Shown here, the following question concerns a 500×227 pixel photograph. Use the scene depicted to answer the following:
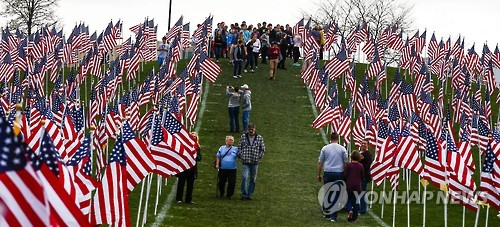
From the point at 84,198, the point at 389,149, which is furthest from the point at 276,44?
the point at 84,198

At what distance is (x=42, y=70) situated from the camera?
4500 cm

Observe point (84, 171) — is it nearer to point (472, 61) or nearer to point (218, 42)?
point (218, 42)

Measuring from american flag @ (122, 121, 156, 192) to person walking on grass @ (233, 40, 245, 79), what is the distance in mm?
30883

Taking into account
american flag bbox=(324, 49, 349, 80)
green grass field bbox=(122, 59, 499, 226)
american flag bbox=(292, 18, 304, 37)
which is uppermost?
american flag bbox=(292, 18, 304, 37)

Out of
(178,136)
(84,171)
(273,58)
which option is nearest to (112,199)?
(84,171)

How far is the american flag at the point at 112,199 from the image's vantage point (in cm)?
1565

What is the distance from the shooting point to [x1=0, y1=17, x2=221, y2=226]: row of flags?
31.5 ft

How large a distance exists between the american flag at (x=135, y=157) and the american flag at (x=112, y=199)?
2.58 meters

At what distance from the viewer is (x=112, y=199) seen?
51.6ft

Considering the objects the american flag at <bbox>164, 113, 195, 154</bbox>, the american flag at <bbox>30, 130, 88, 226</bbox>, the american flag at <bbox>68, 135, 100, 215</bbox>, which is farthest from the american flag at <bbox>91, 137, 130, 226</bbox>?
the american flag at <bbox>164, 113, 195, 154</bbox>

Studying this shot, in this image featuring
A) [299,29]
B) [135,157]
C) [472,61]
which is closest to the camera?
[135,157]

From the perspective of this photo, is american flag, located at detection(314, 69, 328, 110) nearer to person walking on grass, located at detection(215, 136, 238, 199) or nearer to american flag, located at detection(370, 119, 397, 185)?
person walking on grass, located at detection(215, 136, 238, 199)

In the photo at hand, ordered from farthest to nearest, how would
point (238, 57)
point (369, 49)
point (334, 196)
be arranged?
1. point (369, 49)
2. point (238, 57)
3. point (334, 196)

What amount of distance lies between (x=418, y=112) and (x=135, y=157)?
77.1ft
